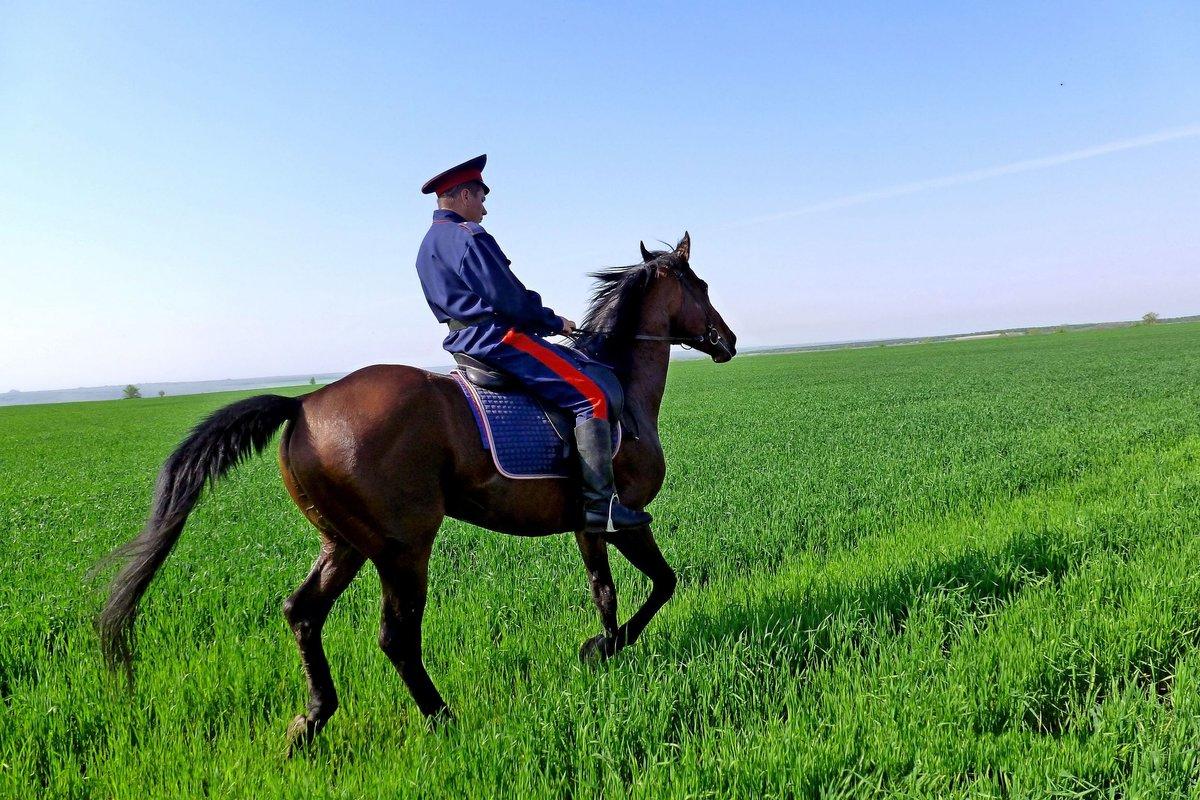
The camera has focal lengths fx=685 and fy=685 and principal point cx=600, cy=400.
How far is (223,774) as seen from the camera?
3.22 metres

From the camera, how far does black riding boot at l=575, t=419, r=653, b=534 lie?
162 inches

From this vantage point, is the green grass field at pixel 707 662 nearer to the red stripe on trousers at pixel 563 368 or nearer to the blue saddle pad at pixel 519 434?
the blue saddle pad at pixel 519 434

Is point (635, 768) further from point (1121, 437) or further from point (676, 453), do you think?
point (1121, 437)

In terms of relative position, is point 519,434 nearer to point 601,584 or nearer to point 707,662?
point 601,584

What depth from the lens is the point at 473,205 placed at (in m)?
4.10

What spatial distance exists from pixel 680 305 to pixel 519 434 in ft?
5.93

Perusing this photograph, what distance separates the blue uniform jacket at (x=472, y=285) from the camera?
3814 mm

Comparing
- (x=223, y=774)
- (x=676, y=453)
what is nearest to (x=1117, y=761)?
(x=223, y=774)

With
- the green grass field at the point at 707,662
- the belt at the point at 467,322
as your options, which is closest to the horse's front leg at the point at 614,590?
the green grass field at the point at 707,662

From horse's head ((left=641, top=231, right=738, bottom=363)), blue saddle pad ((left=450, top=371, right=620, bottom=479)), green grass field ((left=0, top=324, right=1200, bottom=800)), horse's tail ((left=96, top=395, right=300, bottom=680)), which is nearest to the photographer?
green grass field ((left=0, top=324, right=1200, bottom=800))

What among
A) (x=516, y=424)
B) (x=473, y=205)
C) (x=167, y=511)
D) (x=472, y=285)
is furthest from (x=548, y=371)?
(x=167, y=511)

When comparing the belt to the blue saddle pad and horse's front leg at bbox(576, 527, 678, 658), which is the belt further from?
horse's front leg at bbox(576, 527, 678, 658)

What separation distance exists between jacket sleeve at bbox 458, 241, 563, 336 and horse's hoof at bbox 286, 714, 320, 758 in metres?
2.43

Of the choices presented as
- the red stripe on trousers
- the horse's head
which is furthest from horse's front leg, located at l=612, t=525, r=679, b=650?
the horse's head
